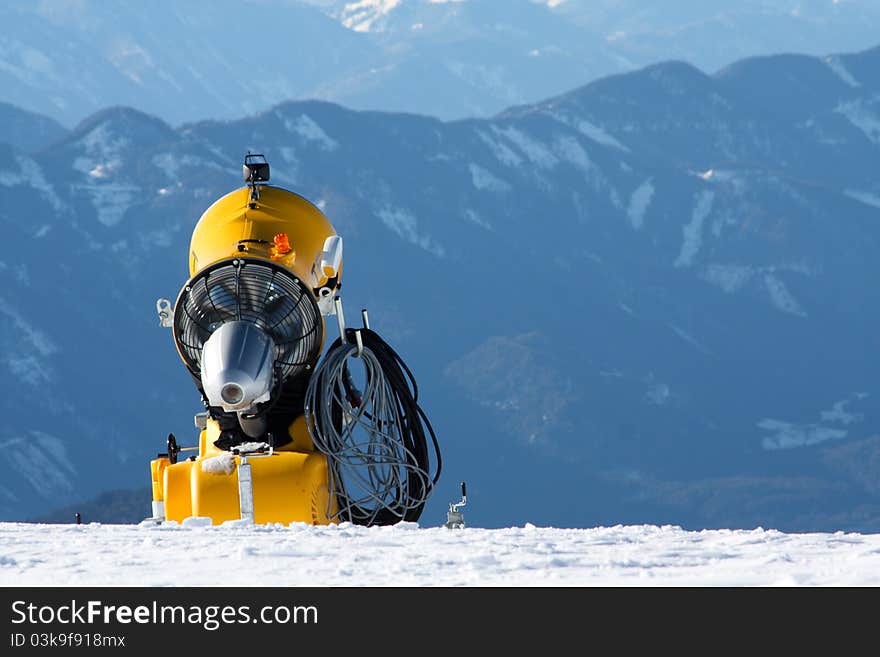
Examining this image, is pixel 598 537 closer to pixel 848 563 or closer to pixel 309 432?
pixel 848 563

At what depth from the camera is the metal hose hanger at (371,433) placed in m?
14.8

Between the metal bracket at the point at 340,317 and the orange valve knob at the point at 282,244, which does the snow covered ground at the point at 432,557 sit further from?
the orange valve knob at the point at 282,244

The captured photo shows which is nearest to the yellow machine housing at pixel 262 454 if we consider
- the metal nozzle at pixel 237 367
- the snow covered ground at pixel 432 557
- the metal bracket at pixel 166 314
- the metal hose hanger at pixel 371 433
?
the metal hose hanger at pixel 371 433

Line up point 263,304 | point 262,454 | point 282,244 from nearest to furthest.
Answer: point 262,454 → point 263,304 → point 282,244

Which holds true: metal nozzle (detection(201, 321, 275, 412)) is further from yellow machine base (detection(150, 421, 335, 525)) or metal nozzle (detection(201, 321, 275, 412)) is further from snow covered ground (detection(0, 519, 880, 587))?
snow covered ground (detection(0, 519, 880, 587))

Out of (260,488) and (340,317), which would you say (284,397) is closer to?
(340,317)

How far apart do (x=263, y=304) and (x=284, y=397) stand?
831 mm

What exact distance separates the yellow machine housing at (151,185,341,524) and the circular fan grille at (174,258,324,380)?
113mm

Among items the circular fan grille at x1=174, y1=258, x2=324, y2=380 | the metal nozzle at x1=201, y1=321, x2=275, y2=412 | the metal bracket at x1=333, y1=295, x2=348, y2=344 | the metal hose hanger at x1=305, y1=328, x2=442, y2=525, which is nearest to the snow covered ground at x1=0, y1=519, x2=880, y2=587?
the metal nozzle at x1=201, y1=321, x2=275, y2=412

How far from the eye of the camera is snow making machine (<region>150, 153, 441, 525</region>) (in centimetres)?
1415

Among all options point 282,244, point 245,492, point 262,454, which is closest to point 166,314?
point 282,244

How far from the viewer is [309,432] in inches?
577

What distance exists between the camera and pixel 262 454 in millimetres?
14406
